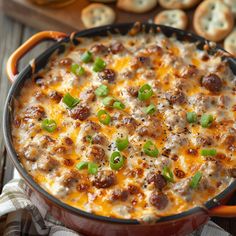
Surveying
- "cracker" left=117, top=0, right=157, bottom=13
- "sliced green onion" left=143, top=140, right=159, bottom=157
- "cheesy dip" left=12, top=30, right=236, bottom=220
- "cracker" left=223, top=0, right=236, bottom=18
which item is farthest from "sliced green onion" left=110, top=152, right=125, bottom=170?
"cracker" left=223, top=0, right=236, bottom=18

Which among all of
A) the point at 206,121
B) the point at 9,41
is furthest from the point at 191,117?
the point at 9,41

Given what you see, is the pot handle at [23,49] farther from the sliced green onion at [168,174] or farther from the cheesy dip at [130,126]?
the sliced green onion at [168,174]

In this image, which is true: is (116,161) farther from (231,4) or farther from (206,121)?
(231,4)

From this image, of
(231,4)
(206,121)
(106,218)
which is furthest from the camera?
(231,4)

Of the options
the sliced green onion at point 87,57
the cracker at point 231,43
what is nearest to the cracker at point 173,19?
the cracker at point 231,43

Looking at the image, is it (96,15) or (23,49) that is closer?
(23,49)

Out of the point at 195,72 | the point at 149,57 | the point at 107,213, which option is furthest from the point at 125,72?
the point at 107,213

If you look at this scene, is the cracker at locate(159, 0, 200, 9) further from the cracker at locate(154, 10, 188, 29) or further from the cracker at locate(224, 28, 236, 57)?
the cracker at locate(224, 28, 236, 57)
